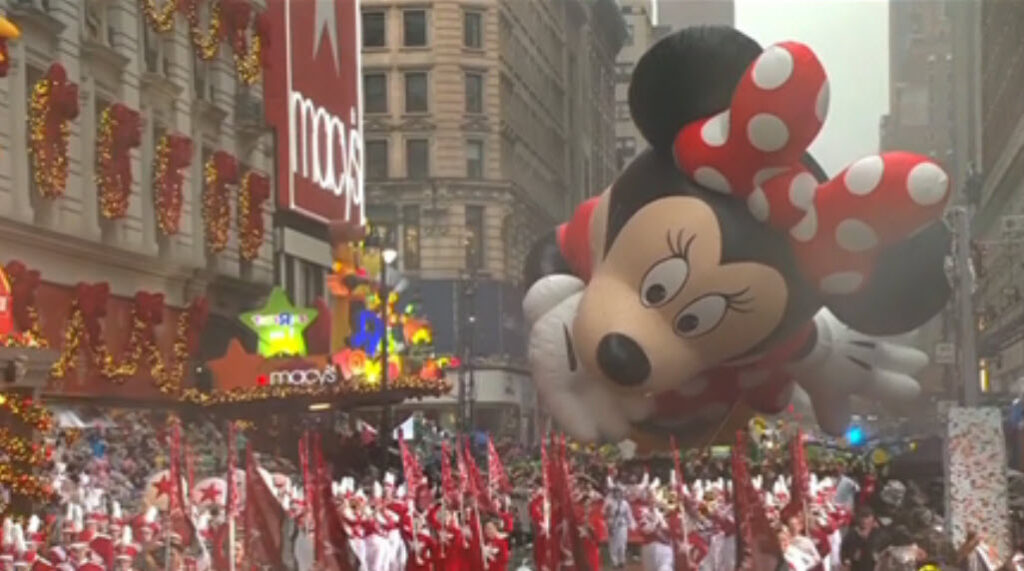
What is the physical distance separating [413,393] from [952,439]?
817cm

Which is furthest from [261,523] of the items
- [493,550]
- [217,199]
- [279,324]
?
[279,324]

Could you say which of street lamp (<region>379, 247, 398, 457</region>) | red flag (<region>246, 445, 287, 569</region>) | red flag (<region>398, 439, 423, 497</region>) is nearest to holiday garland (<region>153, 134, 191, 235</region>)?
street lamp (<region>379, 247, 398, 457</region>)

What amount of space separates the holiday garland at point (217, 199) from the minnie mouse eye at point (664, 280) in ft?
17.0

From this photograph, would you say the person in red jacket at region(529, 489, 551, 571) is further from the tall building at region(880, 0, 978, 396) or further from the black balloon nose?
the tall building at region(880, 0, 978, 396)

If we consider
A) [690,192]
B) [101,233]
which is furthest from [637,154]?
[101,233]

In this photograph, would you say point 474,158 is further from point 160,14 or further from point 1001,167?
point 1001,167

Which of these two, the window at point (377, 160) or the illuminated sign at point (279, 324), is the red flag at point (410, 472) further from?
the window at point (377, 160)

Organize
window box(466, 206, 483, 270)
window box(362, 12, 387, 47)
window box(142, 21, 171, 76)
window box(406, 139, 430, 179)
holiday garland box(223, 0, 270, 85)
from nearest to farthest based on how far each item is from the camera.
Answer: window box(142, 21, 171, 76) < window box(466, 206, 483, 270) < holiday garland box(223, 0, 270, 85) < window box(406, 139, 430, 179) < window box(362, 12, 387, 47)

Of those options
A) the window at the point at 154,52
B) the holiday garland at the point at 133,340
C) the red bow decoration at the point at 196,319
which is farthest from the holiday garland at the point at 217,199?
the window at the point at 154,52

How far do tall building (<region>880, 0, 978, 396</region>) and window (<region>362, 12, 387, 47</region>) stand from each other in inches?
210

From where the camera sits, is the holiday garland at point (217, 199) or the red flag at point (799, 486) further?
the holiday garland at point (217, 199)

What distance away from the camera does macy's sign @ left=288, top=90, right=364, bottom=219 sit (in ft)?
67.9

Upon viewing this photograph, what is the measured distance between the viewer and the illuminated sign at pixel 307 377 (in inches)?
801

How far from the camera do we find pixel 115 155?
1572 cm
